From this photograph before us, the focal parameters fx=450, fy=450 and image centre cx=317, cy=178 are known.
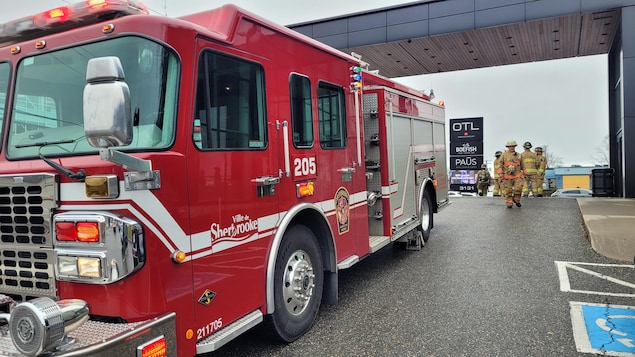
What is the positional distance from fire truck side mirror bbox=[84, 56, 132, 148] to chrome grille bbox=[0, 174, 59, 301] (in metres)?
0.60

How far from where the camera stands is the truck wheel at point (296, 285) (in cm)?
361

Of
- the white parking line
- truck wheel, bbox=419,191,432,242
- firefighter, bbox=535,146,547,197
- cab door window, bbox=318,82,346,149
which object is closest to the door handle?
cab door window, bbox=318,82,346,149

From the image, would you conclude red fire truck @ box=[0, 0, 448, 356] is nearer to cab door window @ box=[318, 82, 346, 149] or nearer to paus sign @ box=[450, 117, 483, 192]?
cab door window @ box=[318, 82, 346, 149]

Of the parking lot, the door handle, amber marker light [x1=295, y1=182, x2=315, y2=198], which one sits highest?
the door handle

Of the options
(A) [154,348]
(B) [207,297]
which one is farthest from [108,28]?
(A) [154,348]

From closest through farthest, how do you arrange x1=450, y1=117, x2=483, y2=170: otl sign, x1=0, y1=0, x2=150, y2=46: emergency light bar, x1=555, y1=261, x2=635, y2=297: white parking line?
1. x1=0, y1=0, x2=150, y2=46: emergency light bar
2. x1=555, y1=261, x2=635, y2=297: white parking line
3. x1=450, y1=117, x2=483, y2=170: otl sign

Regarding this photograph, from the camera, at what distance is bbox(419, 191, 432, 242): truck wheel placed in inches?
300

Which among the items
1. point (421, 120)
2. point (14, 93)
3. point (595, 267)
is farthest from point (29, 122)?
point (595, 267)

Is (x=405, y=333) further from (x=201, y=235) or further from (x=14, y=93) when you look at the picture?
(x=14, y=93)

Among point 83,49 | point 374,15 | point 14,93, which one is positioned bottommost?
point 14,93

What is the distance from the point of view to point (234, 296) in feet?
10.1

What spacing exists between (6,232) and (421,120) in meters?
5.96

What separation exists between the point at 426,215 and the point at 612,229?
10.2 ft

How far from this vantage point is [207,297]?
9.27 ft
